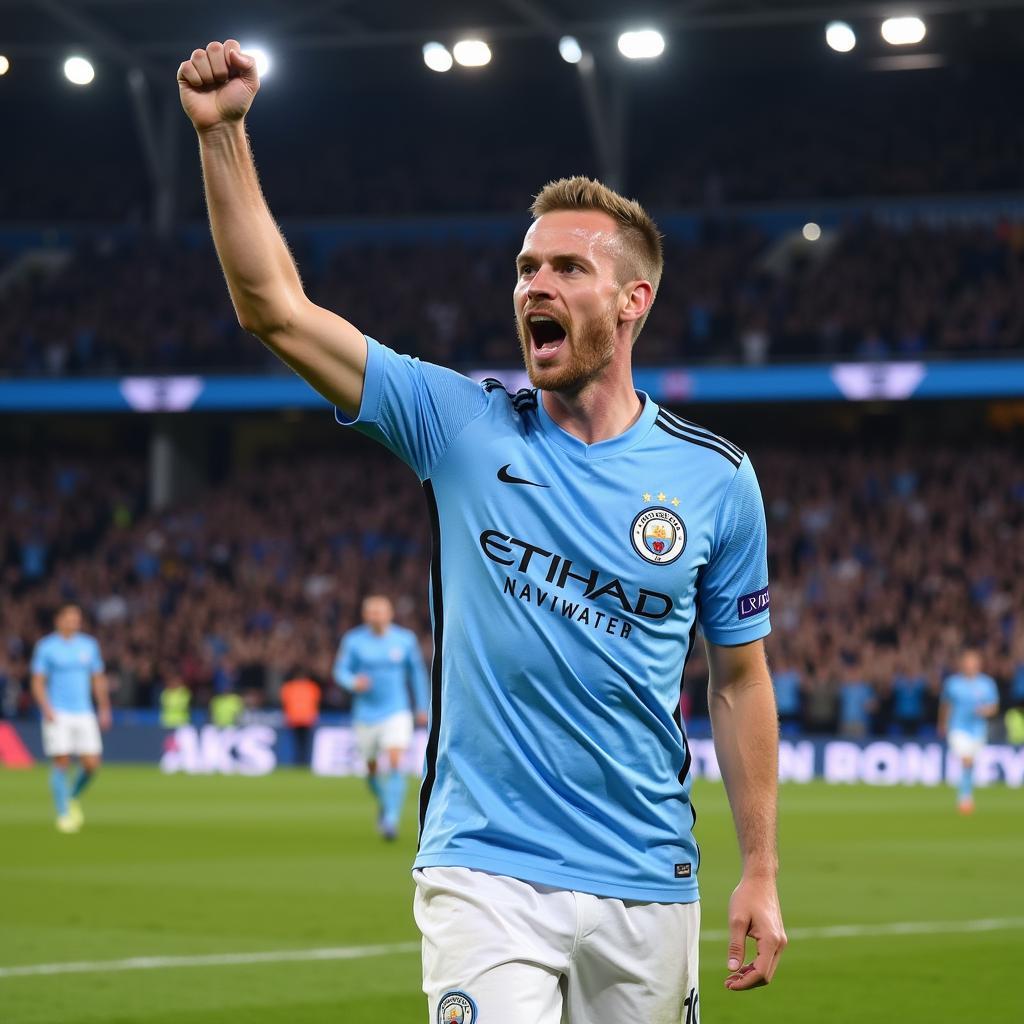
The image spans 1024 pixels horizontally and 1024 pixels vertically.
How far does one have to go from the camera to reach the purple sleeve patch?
408 cm

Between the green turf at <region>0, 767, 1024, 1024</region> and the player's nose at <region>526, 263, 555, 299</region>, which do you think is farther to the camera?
the green turf at <region>0, 767, 1024, 1024</region>

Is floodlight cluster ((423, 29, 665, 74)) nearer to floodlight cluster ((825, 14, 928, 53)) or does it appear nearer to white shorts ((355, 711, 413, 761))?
floodlight cluster ((825, 14, 928, 53))

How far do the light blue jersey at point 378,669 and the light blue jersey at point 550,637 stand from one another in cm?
1405

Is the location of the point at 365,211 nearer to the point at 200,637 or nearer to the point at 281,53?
the point at 281,53

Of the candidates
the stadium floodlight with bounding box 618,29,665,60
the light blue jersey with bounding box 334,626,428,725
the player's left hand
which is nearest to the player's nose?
the player's left hand

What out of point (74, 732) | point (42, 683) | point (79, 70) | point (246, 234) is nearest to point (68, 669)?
point (42, 683)

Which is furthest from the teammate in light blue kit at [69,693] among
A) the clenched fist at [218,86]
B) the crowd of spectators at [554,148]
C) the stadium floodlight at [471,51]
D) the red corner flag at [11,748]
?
the crowd of spectators at [554,148]

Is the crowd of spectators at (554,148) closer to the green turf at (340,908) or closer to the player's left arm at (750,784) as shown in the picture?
the green turf at (340,908)

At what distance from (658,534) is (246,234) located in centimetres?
101

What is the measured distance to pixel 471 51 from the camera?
36.4 metres

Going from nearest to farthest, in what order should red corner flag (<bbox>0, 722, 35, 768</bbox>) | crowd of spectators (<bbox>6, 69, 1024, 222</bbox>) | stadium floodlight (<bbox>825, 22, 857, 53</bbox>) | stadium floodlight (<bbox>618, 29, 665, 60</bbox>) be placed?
red corner flag (<bbox>0, 722, 35, 768</bbox>) → stadium floodlight (<bbox>618, 29, 665, 60</bbox>) → stadium floodlight (<bbox>825, 22, 857, 53</bbox>) → crowd of spectators (<bbox>6, 69, 1024, 222</bbox>)

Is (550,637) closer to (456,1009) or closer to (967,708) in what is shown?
(456,1009)

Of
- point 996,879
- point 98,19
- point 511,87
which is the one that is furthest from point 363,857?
point 511,87

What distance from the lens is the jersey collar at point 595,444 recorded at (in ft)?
12.9
